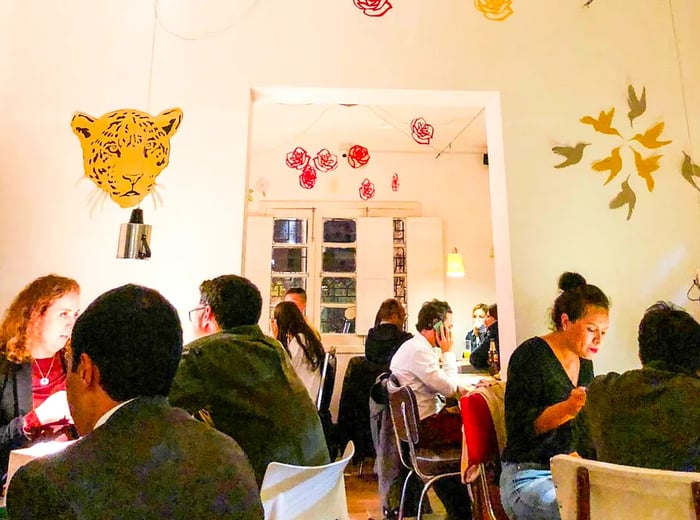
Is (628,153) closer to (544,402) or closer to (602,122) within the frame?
(602,122)

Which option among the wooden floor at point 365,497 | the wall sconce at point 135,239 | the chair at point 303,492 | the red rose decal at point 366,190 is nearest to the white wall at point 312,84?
the wall sconce at point 135,239

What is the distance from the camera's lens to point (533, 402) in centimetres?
173

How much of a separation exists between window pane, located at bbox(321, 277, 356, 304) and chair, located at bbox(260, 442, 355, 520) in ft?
11.9

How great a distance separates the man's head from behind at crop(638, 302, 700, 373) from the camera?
1315 millimetres

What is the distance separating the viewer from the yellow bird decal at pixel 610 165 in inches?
99.3

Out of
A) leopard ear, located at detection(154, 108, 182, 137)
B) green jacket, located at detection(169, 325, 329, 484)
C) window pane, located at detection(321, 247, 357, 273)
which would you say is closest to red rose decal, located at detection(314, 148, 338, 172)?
window pane, located at detection(321, 247, 357, 273)

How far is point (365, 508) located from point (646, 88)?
2.89 m

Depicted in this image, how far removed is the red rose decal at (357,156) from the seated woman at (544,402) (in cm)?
358

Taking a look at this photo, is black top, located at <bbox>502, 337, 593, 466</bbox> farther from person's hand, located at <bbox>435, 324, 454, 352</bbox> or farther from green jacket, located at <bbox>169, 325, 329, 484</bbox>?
person's hand, located at <bbox>435, 324, 454, 352</bbox>

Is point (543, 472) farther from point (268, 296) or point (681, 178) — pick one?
point (268, 296)

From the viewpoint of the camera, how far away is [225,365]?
4.75 ft

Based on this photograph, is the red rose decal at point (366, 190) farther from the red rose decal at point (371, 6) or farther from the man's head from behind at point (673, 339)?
the man's head from behind at point (673, 339)

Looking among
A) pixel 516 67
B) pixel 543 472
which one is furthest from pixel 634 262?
pixel 543 472

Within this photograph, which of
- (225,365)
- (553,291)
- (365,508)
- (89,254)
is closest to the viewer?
(225,365)
